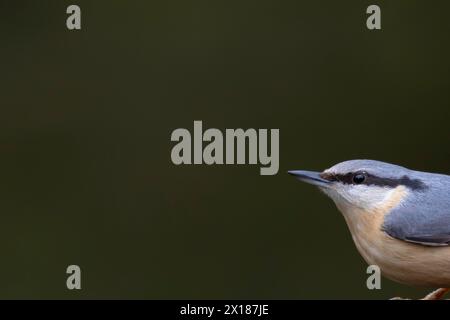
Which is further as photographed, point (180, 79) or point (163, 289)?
point (180, 79)

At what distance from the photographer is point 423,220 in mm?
2238

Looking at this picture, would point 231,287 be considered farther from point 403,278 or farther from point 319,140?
point 403,278

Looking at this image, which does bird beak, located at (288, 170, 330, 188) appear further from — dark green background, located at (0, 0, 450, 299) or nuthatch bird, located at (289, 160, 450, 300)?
dark green background, located at (0, 0, 450, 299)

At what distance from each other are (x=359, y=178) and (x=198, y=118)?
2503mm

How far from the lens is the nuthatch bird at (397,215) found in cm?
221

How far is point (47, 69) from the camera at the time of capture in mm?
4840

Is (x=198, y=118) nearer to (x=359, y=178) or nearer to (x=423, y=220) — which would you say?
(x=359, y=178)

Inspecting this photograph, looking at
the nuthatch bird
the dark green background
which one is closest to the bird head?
the nuthatch bird

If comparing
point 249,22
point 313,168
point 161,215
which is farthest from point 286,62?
point 161,215

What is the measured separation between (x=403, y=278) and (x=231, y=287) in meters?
2.05

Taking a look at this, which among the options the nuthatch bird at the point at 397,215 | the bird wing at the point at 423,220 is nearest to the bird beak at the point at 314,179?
the nuthatch bird at the point at 397,215

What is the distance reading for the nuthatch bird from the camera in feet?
7.23

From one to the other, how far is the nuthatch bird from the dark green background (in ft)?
6.71

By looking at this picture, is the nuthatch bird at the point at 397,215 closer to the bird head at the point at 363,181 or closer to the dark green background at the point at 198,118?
the bird head at the point at 363,181
